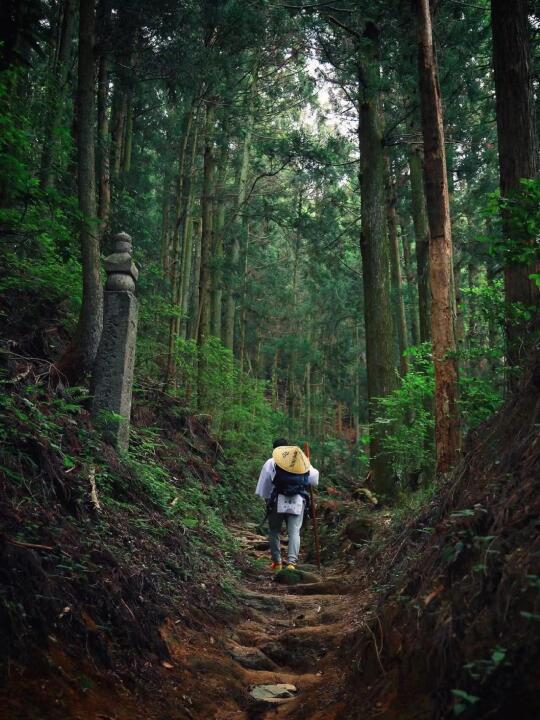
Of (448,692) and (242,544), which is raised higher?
(448,692)

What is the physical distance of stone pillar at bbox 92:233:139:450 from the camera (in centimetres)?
799

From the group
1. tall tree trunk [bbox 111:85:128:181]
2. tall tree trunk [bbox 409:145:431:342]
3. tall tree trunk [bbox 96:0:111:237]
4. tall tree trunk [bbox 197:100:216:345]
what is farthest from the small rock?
tall tree trunk [bbox 111:85:128:181]

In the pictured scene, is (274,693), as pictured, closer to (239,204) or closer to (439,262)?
(439,262)

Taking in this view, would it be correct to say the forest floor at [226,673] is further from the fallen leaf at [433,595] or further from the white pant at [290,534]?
the white pant at [290,534]

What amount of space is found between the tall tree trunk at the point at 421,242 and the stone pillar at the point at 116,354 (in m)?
7.45

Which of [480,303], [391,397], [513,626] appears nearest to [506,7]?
[480,303]

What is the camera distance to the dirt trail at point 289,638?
13.0 feet

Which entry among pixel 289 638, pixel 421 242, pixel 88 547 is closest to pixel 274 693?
pixel 289 638

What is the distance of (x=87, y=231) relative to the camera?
8398 mm

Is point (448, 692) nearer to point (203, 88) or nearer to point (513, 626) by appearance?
point (513, 626)

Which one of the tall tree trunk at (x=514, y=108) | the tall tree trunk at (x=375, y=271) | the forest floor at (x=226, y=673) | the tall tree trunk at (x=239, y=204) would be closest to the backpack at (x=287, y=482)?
the forest floor at (x=226, y=673)

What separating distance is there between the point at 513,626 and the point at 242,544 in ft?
26.8

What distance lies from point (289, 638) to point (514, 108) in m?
6.04

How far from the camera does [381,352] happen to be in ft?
36.3
